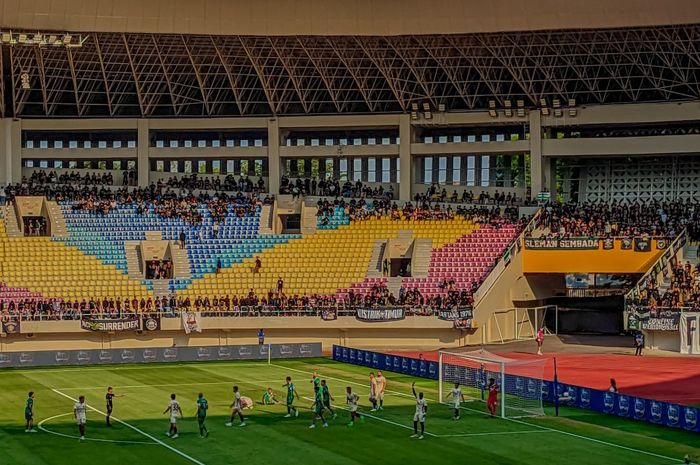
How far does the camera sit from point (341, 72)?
80562 millimetres

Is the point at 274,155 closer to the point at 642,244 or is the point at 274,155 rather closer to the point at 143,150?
the point at 143,150

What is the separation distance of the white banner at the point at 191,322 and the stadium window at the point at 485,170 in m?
27.7

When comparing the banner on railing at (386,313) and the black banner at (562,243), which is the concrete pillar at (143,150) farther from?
the black banner at (562,243)

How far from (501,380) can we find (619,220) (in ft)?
111

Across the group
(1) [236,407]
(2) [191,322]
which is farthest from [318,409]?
(2) [191,322]

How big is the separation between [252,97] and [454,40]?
1813 centimetres

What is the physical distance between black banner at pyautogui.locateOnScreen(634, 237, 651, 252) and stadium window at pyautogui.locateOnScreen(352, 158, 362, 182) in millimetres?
24706

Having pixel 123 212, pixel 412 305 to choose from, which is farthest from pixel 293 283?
pixel 123 212

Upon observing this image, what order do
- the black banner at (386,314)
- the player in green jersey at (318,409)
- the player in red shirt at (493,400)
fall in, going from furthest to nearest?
the black banner at (386,314)
the player in red shirt at (493,400)
the player in green jersey at (318,409)

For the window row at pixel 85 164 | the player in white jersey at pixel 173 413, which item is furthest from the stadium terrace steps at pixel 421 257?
the player in white jersey at pixel 173 413

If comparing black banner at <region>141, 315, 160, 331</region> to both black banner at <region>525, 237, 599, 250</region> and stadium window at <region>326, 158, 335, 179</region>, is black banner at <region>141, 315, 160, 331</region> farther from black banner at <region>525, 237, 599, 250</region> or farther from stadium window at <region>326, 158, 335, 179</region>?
stadium window at <region>326, 158, 335, 179</region>

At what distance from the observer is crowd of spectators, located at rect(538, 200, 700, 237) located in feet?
236

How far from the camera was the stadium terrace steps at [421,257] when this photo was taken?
71.6m

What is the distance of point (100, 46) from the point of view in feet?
248
